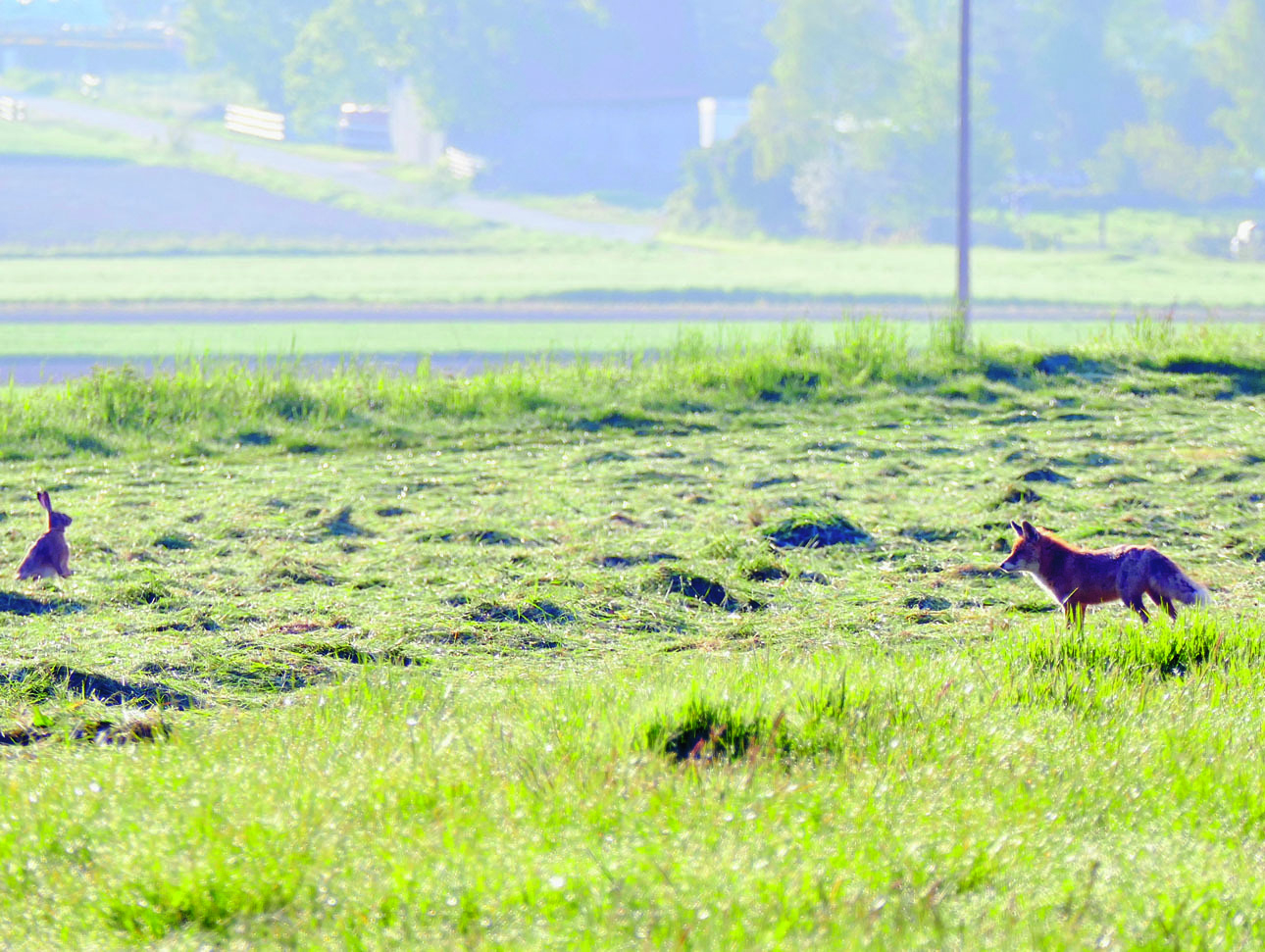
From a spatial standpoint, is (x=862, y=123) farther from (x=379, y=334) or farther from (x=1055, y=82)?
(x=379, y=334)

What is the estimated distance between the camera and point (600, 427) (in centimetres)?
1241

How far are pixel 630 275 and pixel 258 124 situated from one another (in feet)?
146

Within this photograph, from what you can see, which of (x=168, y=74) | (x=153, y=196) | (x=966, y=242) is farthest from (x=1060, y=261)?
(x=168, y=74)

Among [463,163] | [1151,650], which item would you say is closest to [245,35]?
[463,163]

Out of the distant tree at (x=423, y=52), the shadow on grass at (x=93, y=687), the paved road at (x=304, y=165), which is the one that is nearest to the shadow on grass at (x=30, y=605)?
the shadow on grass at (x=93, y=687)

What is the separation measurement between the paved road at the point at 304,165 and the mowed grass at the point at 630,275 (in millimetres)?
5572

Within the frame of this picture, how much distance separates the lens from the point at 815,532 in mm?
8141

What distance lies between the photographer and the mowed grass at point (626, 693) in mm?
3168

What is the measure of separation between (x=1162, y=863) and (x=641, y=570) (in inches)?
171

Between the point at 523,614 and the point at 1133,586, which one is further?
the point at 523,614

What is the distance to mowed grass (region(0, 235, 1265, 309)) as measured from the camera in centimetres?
4169

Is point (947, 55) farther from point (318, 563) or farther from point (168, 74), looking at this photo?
point (318, 563)

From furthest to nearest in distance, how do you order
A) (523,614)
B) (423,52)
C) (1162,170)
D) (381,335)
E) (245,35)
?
(245,35) → (423,52) → (1162,170) → (381,335) → (523,614)

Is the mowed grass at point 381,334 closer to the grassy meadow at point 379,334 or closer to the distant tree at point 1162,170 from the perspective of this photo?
the grassy meadow at point 379,334
